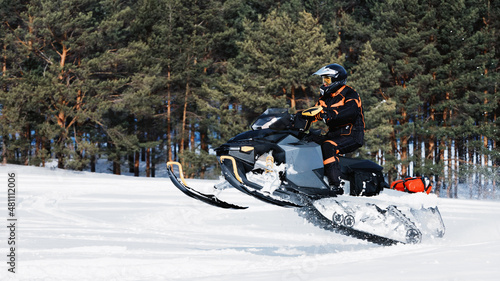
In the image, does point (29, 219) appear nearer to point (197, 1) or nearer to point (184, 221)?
point (184, 221)

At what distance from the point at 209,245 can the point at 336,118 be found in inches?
79.0

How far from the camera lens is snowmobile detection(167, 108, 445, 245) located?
5094mm

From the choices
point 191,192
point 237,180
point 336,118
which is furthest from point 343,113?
point 191,192

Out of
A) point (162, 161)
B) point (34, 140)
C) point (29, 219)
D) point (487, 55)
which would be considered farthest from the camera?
point (162, 161)

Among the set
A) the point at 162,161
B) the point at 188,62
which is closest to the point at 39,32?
the point at 188,62

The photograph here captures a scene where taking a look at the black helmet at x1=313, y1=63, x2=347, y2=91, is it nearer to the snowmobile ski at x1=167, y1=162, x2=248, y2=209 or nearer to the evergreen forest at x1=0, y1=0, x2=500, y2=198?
the snowmobile ski at x1=167, y1=162, x2=248, y2=209

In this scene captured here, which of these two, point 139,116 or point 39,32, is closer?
point 39,32

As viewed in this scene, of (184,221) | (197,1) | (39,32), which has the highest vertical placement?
(197,1)

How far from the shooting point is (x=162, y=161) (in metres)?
34.2

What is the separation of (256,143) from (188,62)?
2443cm

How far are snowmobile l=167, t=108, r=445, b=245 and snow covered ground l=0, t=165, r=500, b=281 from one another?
0.81 feet

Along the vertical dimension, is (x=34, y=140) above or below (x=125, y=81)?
below

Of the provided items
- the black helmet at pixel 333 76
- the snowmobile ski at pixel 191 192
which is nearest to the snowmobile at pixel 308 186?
the snowmobile ski at pixel 191 192

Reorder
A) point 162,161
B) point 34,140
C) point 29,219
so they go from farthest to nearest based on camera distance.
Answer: point 162,161 → point 34,140 → point 29,219
